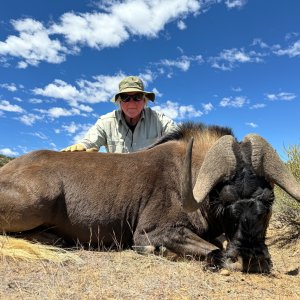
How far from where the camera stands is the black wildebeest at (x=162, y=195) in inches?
178

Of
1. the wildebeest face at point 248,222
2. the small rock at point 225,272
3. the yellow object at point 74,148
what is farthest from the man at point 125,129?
the small rock at point 225,272

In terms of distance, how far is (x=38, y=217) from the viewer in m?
5.32

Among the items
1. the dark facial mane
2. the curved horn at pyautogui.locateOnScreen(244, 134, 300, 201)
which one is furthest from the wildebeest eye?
the dark facial mane

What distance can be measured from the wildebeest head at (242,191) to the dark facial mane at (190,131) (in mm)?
887

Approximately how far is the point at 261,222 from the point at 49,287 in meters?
2.28

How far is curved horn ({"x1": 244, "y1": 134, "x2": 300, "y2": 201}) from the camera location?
188 inches

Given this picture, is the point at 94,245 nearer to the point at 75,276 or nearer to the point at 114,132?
the point at 75,276

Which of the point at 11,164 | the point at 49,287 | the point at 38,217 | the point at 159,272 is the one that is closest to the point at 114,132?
the point at 11,164

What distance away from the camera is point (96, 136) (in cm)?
850

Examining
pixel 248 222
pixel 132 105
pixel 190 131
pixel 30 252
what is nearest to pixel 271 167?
pixel 248 222

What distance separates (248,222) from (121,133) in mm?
4587

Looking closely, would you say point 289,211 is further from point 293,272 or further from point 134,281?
point 134,281

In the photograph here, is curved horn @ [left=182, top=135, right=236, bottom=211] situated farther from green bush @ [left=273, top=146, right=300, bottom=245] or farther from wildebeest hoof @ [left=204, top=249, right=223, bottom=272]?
green bush @ [left=273, top=146, right=300, bottom=245]

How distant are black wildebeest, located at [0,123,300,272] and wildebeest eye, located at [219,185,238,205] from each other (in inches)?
0.4
